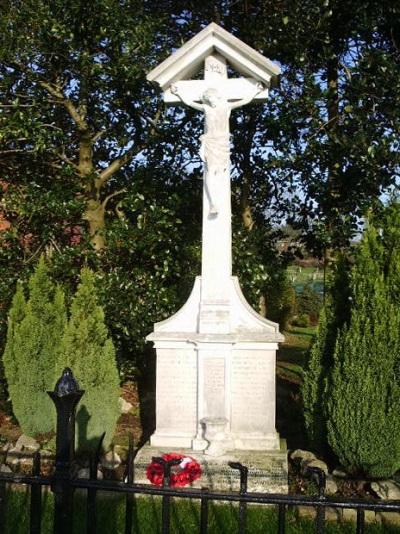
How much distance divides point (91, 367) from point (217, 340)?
1.54m

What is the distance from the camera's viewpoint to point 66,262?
24.6 ft

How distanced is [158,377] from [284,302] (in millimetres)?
10657

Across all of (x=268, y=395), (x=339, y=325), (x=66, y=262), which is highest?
(x=66, y=262)

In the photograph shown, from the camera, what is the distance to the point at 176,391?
18.6 ft

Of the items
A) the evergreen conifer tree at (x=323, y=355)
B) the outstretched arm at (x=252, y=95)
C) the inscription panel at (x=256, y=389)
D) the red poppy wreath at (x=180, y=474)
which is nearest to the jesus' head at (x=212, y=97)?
the outstretched arm at (x=252, y=95)

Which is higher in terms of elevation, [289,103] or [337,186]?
[289,103]

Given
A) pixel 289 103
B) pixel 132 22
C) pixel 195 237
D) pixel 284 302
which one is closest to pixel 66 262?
pixel 195 237

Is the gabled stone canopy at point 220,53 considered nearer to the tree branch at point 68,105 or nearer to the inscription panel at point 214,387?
the tree branch at point 68,105

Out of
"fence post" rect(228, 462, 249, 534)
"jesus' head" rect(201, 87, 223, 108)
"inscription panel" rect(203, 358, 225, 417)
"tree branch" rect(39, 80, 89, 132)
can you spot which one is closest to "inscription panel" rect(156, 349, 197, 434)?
"inscription panel" rect(203, 358, 225, 417)

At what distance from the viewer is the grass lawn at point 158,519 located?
4.36 metres

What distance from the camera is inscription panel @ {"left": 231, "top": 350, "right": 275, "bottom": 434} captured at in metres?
5.58

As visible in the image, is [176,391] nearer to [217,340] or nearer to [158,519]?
[217,340]

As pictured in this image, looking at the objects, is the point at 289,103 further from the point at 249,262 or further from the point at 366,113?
the point at 249,262

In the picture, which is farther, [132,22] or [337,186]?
[337,186]
